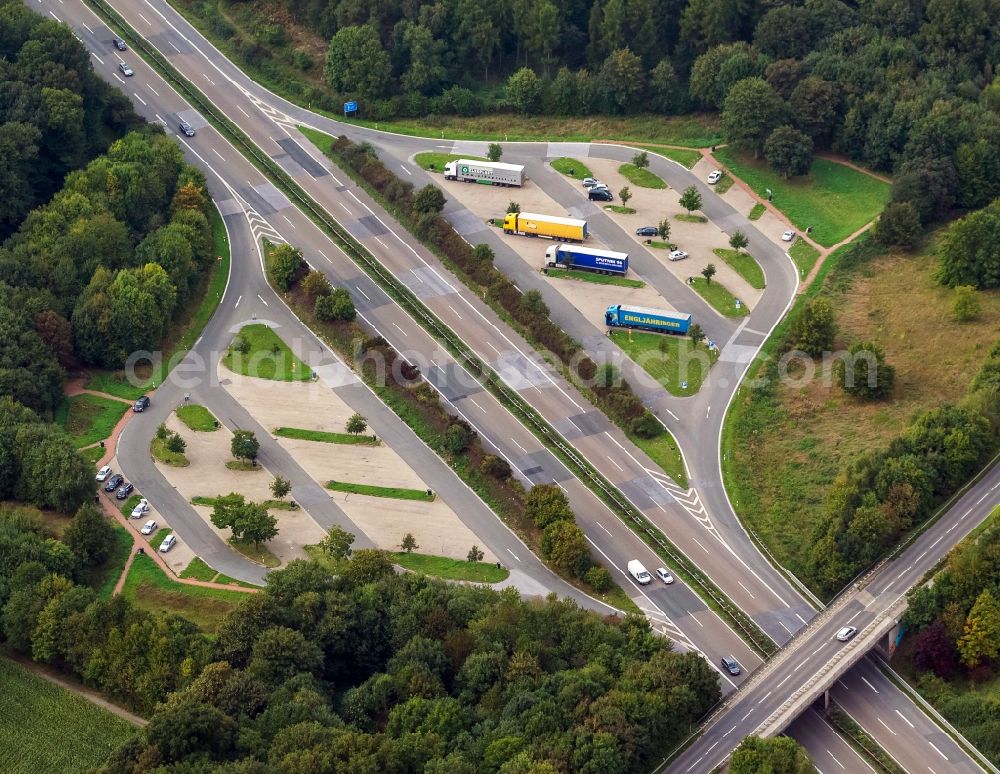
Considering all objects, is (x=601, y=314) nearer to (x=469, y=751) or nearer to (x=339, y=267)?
(x=339, y=267)

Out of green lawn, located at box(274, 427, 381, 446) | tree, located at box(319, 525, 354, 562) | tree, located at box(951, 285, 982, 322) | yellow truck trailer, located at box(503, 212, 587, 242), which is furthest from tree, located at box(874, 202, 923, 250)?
tree, located at box(319, 525, 354, 562)

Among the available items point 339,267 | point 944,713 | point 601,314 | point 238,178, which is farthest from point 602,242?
point 944,713

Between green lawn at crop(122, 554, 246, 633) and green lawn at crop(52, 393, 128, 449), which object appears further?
green lawn at crop(52, 393, 128, 449)

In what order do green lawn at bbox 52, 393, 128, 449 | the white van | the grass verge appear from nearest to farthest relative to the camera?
1. the white van
2. the grass verge
3. green lawn at bbox 52, 393, 128, 449

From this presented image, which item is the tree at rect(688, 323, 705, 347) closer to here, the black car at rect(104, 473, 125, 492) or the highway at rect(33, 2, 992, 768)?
the highway at rect(33, 2, 992, 768)

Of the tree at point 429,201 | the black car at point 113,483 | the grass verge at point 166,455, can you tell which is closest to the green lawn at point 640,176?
the tree at point 429,201

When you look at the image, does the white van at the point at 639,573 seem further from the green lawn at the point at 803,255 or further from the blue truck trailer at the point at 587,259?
the green lawn at the point at 803,255
